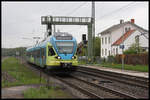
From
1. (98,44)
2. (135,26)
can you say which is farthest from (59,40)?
(98,44)

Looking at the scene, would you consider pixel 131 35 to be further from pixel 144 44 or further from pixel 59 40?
pixel 59 40

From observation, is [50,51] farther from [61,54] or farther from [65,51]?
[65,51]

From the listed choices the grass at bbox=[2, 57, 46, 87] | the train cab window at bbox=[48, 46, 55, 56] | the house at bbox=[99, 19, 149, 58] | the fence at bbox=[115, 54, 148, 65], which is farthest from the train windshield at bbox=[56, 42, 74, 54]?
the house at bbox=[99, 19, 149, 58]

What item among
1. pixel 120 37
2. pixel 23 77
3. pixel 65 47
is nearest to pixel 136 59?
pixel 65 47

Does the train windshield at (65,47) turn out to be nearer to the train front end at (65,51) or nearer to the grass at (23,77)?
the train front end at (65,51)

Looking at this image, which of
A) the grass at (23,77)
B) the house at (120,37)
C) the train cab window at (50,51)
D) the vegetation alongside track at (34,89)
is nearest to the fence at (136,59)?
the house at (120,37)

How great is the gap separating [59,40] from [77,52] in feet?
5.13

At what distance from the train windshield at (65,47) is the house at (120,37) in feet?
109

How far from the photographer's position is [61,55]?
17922 millimetres

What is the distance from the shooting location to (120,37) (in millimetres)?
55938

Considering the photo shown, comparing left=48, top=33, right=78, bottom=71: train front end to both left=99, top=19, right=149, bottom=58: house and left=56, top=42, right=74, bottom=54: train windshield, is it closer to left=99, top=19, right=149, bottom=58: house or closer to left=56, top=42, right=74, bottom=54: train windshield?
left=56, top=42, right=74, bottom=54: train windshield

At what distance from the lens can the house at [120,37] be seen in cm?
5151

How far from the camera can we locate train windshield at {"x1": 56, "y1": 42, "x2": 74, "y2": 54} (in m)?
18.1

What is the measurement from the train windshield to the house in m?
33.2
